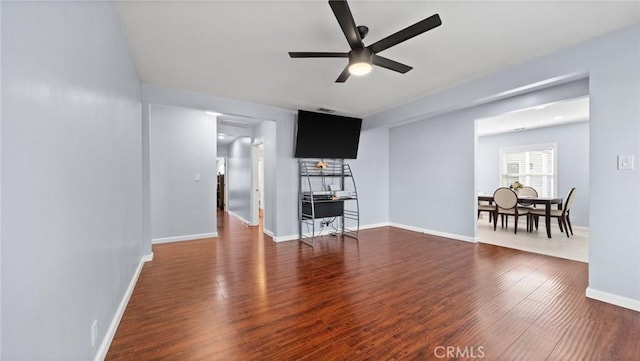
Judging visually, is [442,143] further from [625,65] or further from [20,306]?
[20,306]

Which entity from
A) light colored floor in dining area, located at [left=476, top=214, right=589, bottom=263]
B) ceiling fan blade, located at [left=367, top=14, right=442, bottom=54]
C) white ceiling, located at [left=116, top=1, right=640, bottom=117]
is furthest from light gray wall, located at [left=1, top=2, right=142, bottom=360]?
light colored floor in dining area, located at [left=476, top=214, right=589, bottom=263]

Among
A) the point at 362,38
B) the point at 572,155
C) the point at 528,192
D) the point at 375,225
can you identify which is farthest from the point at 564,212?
the point at 362,38

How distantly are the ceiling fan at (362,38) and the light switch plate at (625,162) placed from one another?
2.16 meters

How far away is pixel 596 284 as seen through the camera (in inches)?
99.4

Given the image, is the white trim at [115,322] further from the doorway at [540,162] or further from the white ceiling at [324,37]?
the doorway at [540,162]

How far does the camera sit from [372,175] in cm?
619

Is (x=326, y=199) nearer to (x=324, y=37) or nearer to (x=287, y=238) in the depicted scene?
(x=287, y=238)

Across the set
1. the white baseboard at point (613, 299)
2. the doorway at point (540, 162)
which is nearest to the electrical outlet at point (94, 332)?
the white baseboard at point (613, 299)

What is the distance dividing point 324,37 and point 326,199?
319cm

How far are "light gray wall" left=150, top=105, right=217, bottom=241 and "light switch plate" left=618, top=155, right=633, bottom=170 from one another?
226 inches

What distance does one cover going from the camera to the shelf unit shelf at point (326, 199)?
199 inches

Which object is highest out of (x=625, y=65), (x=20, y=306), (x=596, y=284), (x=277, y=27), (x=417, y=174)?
(x=277, y=27)

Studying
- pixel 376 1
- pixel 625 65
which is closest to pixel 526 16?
pixel 625 65

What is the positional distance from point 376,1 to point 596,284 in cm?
337
